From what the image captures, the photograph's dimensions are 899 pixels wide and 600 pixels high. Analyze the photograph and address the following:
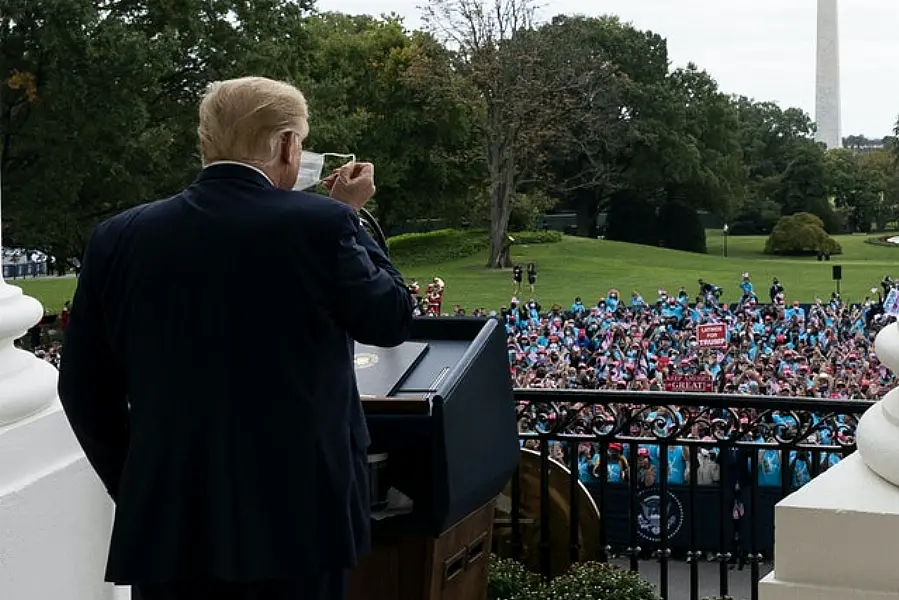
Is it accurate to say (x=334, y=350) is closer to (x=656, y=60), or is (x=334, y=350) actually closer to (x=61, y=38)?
(x=61, y=38)

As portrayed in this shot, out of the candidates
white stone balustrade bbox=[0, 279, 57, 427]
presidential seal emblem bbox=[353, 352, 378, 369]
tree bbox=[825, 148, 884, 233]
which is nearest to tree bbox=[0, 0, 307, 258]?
white stone balustrade bbox=[0, 279, 57, 427]

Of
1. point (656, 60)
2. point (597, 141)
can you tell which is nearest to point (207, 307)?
point (597, 141)

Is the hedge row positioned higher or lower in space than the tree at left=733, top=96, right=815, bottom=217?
lower

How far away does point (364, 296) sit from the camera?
2.16 metres

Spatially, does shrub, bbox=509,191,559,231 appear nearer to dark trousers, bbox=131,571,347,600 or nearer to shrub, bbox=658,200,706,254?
shrub, bbox=658,200,706,254

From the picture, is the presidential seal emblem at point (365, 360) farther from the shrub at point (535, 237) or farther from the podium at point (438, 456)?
the shrub at point (535, 237)

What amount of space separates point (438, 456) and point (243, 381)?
73 cm

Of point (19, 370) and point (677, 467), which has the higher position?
point (19, 370)

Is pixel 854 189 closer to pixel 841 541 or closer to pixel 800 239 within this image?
pixel 800 239

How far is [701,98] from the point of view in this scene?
63188 mm

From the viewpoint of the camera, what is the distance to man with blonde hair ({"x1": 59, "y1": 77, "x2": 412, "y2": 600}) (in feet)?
7.02

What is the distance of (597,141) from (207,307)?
5614cm

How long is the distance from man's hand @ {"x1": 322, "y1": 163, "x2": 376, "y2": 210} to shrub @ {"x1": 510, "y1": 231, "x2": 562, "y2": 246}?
51.9 m

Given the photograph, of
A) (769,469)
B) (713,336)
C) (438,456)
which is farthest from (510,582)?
(713,336)
